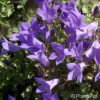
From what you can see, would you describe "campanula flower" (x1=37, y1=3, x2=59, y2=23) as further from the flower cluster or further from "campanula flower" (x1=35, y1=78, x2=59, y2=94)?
"campanula flower" (x1=35, y1=78, x2=59, y2=94)

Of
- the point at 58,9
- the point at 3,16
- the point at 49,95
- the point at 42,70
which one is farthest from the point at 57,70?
the point at 3,16

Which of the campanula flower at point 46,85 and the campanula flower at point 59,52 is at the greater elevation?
the campanula flower at point 59,52

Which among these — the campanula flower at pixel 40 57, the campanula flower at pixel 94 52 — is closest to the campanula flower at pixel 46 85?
the campanula flower at pixel 40 57

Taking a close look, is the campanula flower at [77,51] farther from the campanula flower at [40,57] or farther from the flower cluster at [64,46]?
the campanula flower at [40,57]

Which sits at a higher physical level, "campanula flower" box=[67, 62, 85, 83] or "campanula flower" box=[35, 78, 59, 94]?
"campanula flower" box=[67, 62, 85, 83]

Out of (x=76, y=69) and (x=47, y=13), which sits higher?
(x=47, y=13)

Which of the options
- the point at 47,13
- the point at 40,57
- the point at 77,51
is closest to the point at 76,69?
the point at 77,51

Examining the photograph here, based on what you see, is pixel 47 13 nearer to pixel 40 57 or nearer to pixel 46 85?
pixel 40 57

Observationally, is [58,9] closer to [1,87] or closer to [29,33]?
[29,33]

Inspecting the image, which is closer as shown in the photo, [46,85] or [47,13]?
[46,85]

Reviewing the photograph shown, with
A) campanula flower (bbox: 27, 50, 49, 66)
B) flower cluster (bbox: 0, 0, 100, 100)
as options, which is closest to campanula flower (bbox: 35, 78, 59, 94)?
flower cluster (bbox: 0, 0, 100, 100)

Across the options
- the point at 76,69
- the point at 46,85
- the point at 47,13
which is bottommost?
the point at 46,85
